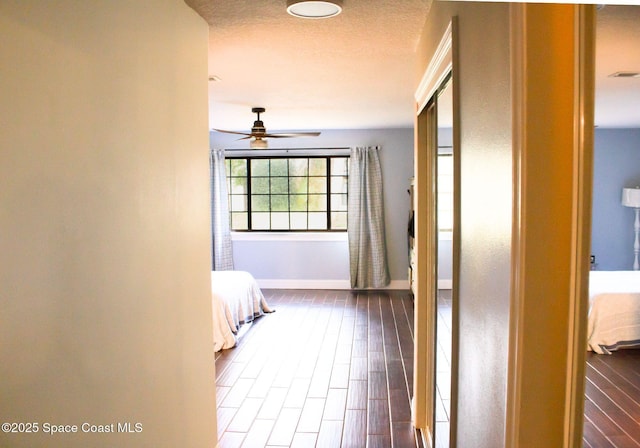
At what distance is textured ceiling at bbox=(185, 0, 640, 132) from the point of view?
33.9 inches

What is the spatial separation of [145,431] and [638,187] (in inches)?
69.0

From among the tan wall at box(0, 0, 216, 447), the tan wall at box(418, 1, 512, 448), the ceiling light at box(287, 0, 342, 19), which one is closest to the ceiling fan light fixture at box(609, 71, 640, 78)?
the tan wall at box(418, 1, 512, 448)

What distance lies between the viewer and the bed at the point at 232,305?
527 centimetres

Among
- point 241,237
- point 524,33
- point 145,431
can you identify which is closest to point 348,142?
point 241,237

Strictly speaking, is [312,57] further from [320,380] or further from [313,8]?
[320,380]

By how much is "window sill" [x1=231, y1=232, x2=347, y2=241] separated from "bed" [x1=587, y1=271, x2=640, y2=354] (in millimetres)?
7155

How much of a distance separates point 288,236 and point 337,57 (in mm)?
4955

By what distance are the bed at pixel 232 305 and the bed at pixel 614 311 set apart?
3.94 m

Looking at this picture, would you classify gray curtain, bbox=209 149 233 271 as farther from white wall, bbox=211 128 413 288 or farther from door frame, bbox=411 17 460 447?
door frame, bbox=411 17 460 447

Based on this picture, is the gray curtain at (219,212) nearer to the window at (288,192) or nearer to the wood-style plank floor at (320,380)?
the window at (288,192)

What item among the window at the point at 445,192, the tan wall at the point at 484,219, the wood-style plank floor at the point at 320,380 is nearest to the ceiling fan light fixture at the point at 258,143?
the wood-style plank floor at the point at 320,380

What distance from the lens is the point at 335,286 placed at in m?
8.23

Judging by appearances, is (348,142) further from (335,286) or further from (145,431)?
(145,431)

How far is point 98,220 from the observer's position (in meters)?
1.58
